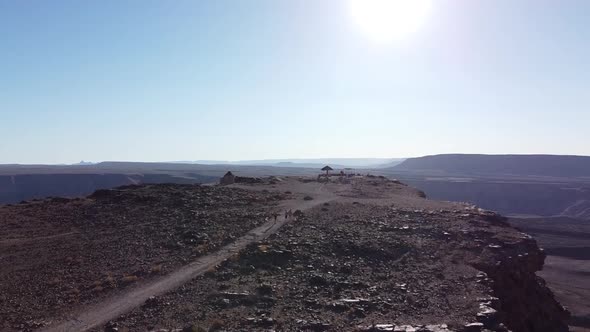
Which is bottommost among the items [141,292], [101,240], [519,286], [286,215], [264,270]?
[519,286]

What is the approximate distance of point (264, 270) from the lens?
14289mm

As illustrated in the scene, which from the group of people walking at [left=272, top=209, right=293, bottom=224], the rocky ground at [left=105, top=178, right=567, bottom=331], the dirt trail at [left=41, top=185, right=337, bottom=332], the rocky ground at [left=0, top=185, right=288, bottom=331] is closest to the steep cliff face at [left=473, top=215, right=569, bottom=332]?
the rocky ground at [left=105, top=178, right=567, bottom=331]

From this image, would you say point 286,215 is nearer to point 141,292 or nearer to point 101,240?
point 101,240

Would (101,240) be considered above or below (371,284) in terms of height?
above

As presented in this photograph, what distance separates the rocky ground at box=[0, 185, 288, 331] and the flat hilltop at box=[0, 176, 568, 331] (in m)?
0.07

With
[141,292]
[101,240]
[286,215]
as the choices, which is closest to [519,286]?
[286,215]

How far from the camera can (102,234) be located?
1920 centimetres

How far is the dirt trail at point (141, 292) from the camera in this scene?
35.6 feet

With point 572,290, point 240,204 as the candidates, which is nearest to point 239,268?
point 240,204

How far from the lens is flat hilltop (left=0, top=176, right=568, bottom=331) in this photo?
11.2 meters

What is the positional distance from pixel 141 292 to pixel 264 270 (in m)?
3.47

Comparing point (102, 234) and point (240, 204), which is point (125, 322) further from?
point (240, 204)

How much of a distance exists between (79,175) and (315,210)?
12596 cm

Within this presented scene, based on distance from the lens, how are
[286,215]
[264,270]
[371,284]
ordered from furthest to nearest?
[286,215] → [264,270] → [371,284]
